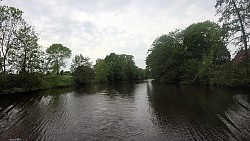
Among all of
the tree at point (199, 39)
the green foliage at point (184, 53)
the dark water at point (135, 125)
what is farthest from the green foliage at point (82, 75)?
the dark water at point (135, 125)

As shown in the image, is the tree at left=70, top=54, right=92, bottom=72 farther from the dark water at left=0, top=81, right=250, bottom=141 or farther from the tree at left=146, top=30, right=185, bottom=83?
the dark water at left=0, top=81, right=250, bottom=141

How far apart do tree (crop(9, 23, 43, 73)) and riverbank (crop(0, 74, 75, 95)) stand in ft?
5.62

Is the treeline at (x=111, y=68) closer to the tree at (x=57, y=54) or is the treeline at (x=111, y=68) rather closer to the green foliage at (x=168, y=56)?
the tree at (x=57, y=54)

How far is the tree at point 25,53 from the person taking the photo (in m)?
38.4

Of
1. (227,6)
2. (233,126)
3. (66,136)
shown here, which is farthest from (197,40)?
(66,136)

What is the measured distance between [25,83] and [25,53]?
5.58 meters

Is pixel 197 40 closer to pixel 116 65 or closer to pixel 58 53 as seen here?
pixel 58 53

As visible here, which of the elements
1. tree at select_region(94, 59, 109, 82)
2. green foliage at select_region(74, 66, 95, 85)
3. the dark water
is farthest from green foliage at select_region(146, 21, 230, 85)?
the dark water

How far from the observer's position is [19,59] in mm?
39469

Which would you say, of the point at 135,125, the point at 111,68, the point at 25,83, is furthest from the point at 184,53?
the point at 111,68

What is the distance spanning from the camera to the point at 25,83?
39656mm

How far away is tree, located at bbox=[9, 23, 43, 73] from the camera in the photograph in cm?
3838

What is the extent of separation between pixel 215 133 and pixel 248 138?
58.1 inches

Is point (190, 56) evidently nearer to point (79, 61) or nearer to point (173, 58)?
point (173, 58)
